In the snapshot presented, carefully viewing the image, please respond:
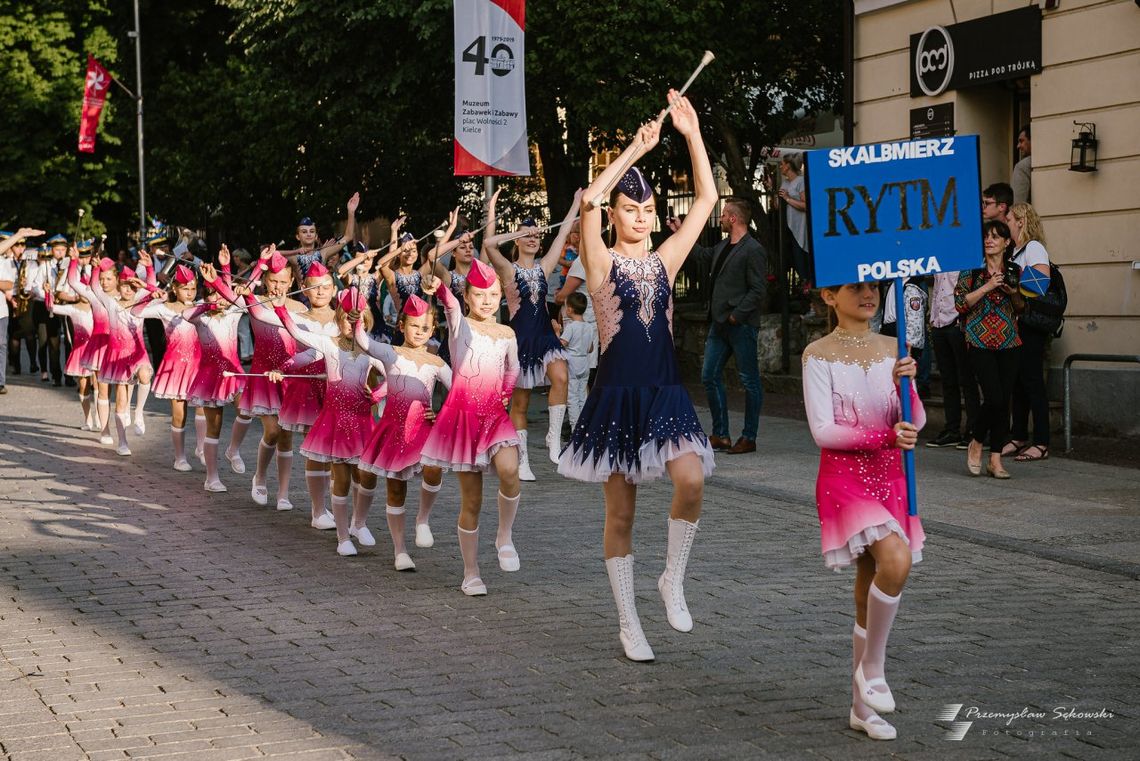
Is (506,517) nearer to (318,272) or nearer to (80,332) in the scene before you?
(318,272)

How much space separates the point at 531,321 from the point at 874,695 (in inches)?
304

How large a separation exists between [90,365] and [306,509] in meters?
5.65

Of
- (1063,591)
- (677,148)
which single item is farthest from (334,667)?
(677,148)

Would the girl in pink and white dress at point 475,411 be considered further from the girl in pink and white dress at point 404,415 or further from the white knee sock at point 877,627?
the white knee sock at point 877,627

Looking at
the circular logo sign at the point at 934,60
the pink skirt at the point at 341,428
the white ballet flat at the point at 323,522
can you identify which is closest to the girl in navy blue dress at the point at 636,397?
the pink skirt at the point at 341,428

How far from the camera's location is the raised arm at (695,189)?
6.96 meters

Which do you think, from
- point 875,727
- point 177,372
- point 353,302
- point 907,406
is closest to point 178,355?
point 177,372

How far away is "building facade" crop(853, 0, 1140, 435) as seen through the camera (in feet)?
48.8

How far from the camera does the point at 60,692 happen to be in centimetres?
660

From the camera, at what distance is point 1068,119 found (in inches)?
617

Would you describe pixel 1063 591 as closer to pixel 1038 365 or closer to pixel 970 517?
pixel 970 517

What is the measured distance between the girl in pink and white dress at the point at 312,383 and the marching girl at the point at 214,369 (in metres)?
1.55

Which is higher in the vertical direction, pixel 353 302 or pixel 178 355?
pixel 353 302

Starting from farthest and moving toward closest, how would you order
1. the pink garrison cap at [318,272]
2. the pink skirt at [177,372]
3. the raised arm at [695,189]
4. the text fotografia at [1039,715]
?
the pink skirt at [177,372] → the pink garrison cap at [318,272] → the raised arm at [695,189] → the text fotografia at [1039,715]
